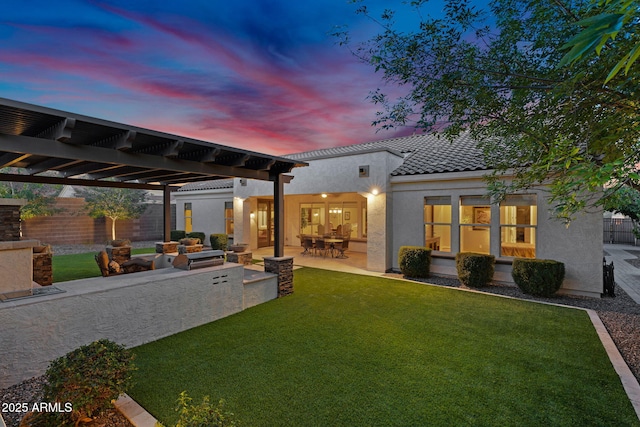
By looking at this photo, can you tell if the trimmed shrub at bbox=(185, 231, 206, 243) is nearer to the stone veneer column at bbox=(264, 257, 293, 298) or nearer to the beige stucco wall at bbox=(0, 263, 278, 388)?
the stone veneer column at bbox=(264, 257, 293, 298)

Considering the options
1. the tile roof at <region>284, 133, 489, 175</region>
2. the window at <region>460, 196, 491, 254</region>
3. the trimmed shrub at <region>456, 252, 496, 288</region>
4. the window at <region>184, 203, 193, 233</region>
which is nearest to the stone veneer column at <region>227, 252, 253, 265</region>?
the tile roof at <region>284, 133, 489, 175</region>

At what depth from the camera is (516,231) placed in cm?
1055

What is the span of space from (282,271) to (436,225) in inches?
248

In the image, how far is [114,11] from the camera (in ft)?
25.0

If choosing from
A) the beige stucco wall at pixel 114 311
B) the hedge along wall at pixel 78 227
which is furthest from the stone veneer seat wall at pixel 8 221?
the hedge along wall at pixel 78 227

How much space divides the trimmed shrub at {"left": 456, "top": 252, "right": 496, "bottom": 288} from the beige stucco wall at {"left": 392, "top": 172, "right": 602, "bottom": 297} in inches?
21.8

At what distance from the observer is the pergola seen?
4113 mm

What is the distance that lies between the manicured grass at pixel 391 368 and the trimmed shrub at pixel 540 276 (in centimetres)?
123

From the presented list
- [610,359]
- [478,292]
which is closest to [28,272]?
[610,359]

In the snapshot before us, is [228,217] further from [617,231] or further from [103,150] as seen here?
[617,231]

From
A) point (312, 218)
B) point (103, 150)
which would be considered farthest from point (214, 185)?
point (103, 150)

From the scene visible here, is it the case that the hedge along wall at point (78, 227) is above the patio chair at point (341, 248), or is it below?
above

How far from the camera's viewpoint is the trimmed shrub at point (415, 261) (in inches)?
407

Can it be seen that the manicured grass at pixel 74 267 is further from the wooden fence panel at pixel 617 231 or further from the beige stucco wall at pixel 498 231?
the wooden fence panel at pixel 617 231
